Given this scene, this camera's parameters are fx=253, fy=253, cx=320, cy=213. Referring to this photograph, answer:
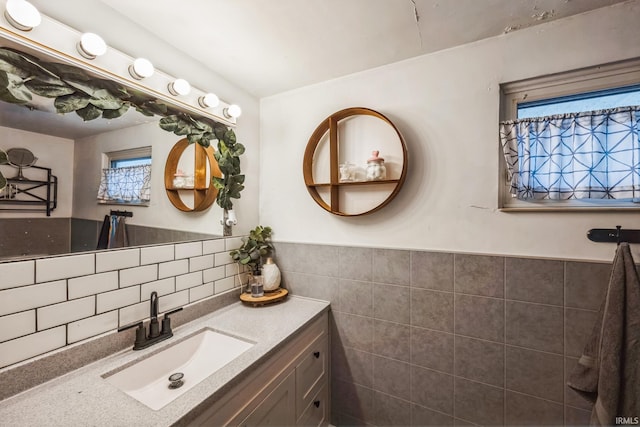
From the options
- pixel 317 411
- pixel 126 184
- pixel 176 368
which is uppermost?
pixel 126 184

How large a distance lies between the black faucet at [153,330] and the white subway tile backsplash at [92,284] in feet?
0.52

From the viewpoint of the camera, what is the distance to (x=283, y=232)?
1.72 m

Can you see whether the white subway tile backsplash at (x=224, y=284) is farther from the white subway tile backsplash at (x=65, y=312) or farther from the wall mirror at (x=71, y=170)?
the white subway tile backsplash at (x=65, y=312)

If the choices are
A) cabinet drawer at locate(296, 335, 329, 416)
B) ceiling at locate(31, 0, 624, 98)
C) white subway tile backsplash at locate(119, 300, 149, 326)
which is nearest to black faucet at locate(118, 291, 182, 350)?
white subway tile backsplash at locate(119, 300, 149, 326)

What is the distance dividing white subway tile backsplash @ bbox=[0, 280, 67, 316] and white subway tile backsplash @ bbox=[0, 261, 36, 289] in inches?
0.7

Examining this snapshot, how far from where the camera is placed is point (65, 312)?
34.7 inches

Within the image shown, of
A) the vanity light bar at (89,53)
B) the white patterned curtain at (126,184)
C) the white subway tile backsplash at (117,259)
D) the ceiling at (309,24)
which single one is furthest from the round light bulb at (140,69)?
the white subway tile backsplash at (117,259)

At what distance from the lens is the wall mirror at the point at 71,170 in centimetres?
81

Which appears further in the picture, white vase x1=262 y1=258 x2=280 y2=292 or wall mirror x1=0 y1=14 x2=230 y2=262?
white vase x1=262 y1=258 x2=280 y2=292

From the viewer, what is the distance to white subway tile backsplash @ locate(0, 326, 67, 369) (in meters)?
0.76

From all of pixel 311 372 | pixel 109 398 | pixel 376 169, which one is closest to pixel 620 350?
pixel 376 169

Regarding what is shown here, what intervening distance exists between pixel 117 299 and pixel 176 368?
39cm

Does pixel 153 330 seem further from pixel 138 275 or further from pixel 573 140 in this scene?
pixel 573 140

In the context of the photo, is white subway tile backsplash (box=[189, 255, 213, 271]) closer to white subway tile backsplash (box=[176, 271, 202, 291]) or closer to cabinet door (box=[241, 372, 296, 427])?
white subway tile backsplash (box=[176, 271, 202, 291])
